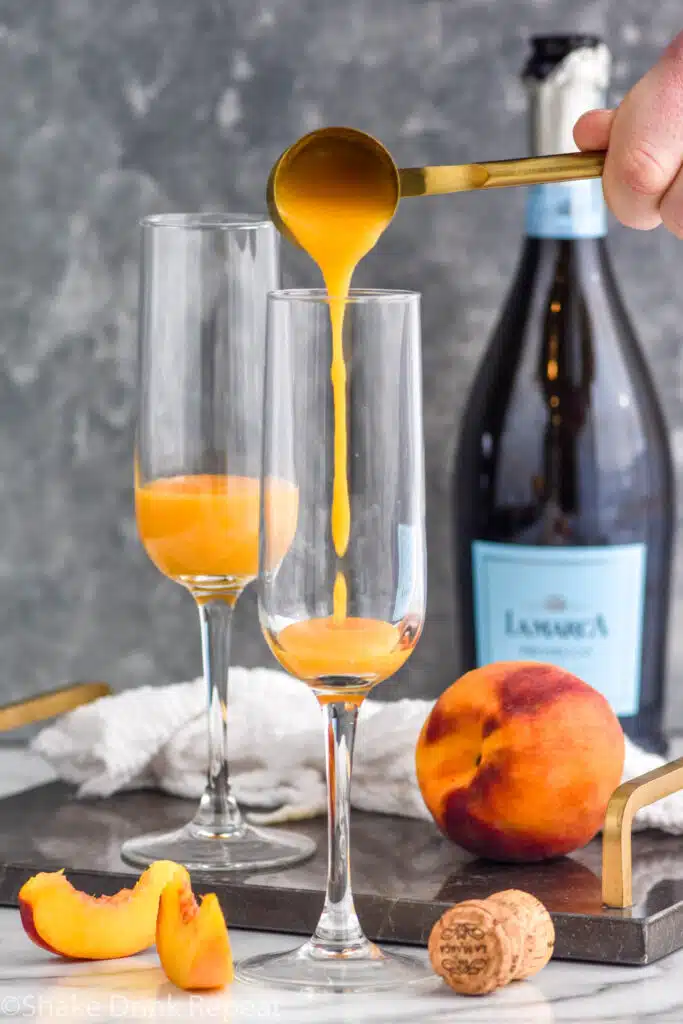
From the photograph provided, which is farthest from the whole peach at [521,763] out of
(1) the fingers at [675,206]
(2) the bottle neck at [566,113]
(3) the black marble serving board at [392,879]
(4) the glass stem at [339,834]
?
(2) the bottle neck at [566,113]

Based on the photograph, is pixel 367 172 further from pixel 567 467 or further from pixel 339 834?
pixel 567 467

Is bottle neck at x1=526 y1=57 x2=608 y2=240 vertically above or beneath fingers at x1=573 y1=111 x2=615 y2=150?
above

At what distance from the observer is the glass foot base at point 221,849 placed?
92 centimetres

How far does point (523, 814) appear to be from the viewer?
0.88 meters

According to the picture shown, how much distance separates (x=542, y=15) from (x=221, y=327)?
536mm

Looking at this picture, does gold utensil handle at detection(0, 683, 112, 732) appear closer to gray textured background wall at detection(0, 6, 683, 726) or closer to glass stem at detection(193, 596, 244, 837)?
glass stem at detection(193, 596, 244, 837)

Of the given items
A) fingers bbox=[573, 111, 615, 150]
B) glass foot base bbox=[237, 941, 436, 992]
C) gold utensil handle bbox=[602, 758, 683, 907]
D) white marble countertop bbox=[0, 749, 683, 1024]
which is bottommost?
white marble countertop bbox=[0, 749, 683, 1024]

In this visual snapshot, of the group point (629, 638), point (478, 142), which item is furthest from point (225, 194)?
point (629, 638)

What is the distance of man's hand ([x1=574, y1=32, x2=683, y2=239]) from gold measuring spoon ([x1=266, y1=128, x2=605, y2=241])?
0.02m

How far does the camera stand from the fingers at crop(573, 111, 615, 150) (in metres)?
0.92

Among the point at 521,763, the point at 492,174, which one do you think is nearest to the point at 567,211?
the point at 492,174

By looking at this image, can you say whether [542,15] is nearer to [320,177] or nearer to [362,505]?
[320,177]

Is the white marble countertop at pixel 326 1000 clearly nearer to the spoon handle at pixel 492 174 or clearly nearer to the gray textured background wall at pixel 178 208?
the spoon handle at pixel 492 174

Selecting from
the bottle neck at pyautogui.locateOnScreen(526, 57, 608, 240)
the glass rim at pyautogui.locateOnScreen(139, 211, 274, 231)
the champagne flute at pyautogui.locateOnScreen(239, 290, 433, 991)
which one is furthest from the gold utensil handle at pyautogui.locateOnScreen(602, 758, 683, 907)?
the bottle neck at pyautogui.locateOnScreen(526, 57, 608, 240)
